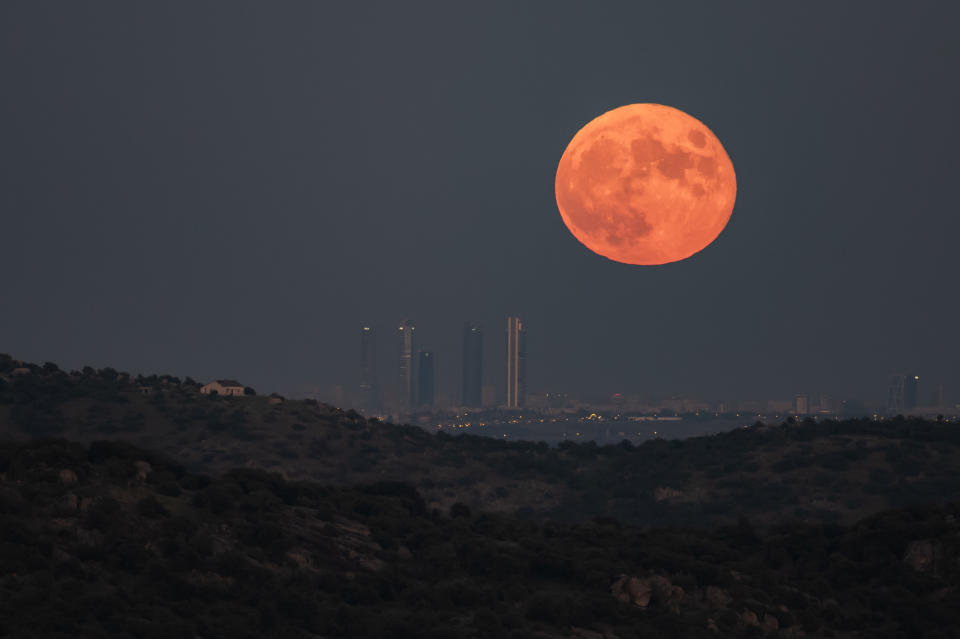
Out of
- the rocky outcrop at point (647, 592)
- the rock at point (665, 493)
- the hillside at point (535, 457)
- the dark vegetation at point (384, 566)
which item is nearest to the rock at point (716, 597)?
the dark vegetation at point (384, 566)

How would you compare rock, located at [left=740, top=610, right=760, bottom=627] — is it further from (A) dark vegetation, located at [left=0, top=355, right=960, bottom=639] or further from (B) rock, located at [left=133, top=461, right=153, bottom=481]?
Answer: (B) rock, located at [left=133, top=461, right=153, bottom=481]

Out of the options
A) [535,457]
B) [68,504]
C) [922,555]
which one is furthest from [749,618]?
[535,457]

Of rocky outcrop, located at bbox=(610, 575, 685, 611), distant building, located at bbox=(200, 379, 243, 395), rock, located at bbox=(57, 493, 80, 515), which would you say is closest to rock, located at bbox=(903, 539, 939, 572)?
rocky outcrop, located at bbox=(610, 575, 685, 611)

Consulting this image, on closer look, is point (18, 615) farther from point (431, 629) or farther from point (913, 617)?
point (913, 617)

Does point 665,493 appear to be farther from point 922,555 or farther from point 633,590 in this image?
point 633,590

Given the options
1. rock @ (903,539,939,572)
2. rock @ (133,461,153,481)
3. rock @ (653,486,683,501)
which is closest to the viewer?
rock @ (133,461,153,481)

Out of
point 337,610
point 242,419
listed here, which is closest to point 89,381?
point 242,419
